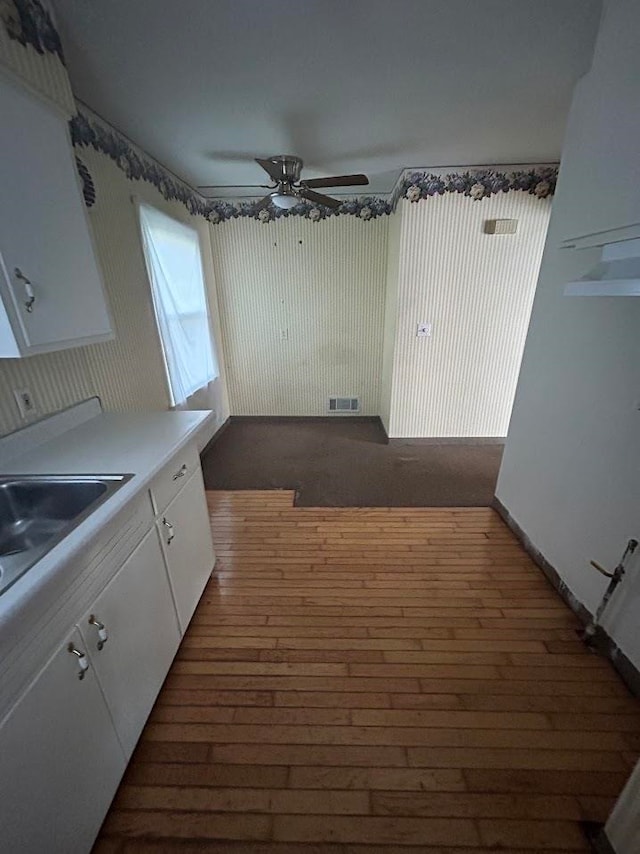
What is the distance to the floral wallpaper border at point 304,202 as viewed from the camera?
2.00 m

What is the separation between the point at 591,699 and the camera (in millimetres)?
1352

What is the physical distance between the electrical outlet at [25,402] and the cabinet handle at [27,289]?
0.46 metres

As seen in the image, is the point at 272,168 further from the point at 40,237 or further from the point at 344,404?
the point at 344,404

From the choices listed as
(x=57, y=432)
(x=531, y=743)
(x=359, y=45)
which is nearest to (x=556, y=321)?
(x=359, y=45)

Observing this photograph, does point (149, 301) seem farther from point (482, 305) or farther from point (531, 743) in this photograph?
point (531, 743)

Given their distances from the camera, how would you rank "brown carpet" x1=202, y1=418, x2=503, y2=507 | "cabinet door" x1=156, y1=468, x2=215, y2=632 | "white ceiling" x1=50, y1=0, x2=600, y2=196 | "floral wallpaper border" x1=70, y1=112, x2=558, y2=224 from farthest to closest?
"brown carpet" x1=202, y1=418, x2=503, y2=507, "floral wallpaper border" x1=70, y1=112, x2=558, y2=224, "cabinet door" x1=156, y1=468, x2=215, y2=632, "white ceiling" x1=50, y1=0, x2=600, y2=196

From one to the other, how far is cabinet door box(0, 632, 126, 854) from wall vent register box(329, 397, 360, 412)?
3711mm

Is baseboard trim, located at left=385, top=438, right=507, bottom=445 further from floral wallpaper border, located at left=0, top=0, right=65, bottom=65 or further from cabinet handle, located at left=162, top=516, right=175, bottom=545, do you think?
floral wallpaper border, located at left=0, top=0, right=65, bottom=65

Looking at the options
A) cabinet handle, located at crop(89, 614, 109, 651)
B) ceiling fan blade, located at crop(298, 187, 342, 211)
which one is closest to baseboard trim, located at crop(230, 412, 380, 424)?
ceiling fan blade, located at crop(298, 187, 342, 211)

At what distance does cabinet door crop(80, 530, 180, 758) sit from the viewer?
1.00m

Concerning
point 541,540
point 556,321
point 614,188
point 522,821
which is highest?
point 614,188

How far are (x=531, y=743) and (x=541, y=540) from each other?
1040 mm

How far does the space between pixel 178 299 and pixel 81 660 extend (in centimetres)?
274

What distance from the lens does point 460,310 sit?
10.8 feet
